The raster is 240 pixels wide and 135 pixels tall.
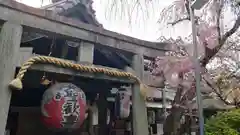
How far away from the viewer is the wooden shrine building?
9.78ft

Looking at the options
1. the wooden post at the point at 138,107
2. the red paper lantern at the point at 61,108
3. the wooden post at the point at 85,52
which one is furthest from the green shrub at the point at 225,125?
the wooden post at the point at 85,52

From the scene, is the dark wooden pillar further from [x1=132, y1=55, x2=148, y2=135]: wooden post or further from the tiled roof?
the tiled roof

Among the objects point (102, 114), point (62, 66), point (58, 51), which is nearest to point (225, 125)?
point (102, 114)

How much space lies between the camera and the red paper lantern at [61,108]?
143 inches

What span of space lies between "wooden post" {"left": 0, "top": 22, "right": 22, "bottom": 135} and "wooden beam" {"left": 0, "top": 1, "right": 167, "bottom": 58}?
0.12 m

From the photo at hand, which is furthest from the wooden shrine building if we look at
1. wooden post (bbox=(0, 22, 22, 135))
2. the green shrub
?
the green shrub

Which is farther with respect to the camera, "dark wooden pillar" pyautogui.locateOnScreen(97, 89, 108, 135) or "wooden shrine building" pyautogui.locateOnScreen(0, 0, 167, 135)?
"dark wooden pillar" pyautogui.locateOnScreen(97, 89, 108, 135)

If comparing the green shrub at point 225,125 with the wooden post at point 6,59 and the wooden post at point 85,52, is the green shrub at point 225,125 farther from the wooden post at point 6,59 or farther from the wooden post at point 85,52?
the wooden post at point 6,59

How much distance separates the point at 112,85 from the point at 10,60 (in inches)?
120

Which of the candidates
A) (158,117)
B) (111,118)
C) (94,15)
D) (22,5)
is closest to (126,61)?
(94,15)

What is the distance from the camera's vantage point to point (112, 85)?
18.9 feet

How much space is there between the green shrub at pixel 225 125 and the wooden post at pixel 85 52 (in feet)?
19.2

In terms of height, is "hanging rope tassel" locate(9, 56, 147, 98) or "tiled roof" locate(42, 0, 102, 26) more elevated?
"tiled roof" locate(42, 0, 102, 26)

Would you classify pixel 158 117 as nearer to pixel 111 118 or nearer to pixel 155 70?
pixel 155 70
